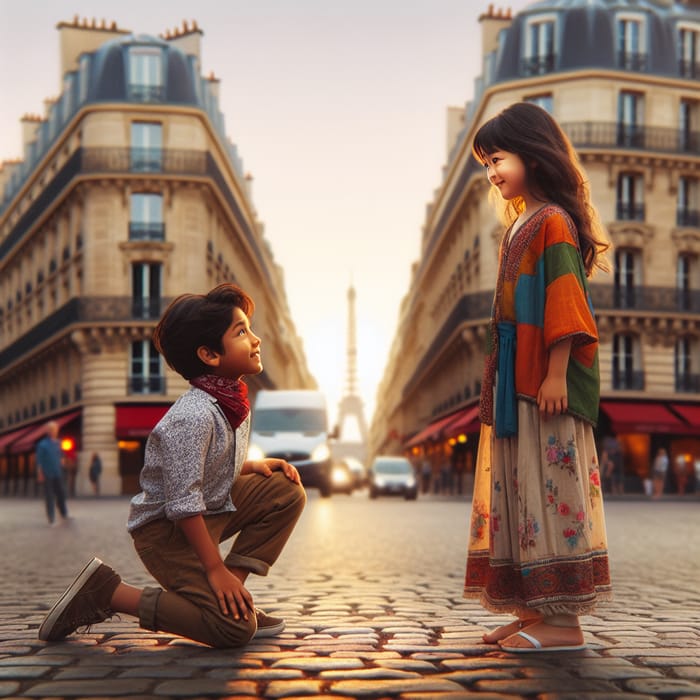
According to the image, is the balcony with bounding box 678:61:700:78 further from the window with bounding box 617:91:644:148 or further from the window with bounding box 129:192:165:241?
the window with bounding box 129:192:165:241

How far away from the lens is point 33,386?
44.2 m

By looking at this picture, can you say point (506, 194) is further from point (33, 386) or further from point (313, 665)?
point (33, 386)

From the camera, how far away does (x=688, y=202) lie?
35219mm

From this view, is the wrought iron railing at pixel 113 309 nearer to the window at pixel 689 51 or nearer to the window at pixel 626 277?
the window at pixel 626 277

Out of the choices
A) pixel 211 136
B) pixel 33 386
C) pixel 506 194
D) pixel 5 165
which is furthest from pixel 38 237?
pixel 506 194

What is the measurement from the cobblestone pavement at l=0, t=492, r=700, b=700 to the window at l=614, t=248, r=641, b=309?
2602cm

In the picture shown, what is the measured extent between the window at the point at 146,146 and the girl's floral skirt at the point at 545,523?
33.3 metres

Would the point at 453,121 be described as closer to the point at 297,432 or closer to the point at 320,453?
the point at 297,432

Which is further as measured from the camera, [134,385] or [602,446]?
[134,385]

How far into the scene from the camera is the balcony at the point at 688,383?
3397cm

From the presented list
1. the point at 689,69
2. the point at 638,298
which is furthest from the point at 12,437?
the point at 689,69

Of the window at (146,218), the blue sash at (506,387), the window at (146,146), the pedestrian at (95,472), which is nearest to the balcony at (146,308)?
the window at (146,218)

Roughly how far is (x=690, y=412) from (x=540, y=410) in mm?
30411

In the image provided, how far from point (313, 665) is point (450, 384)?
4096 cm
